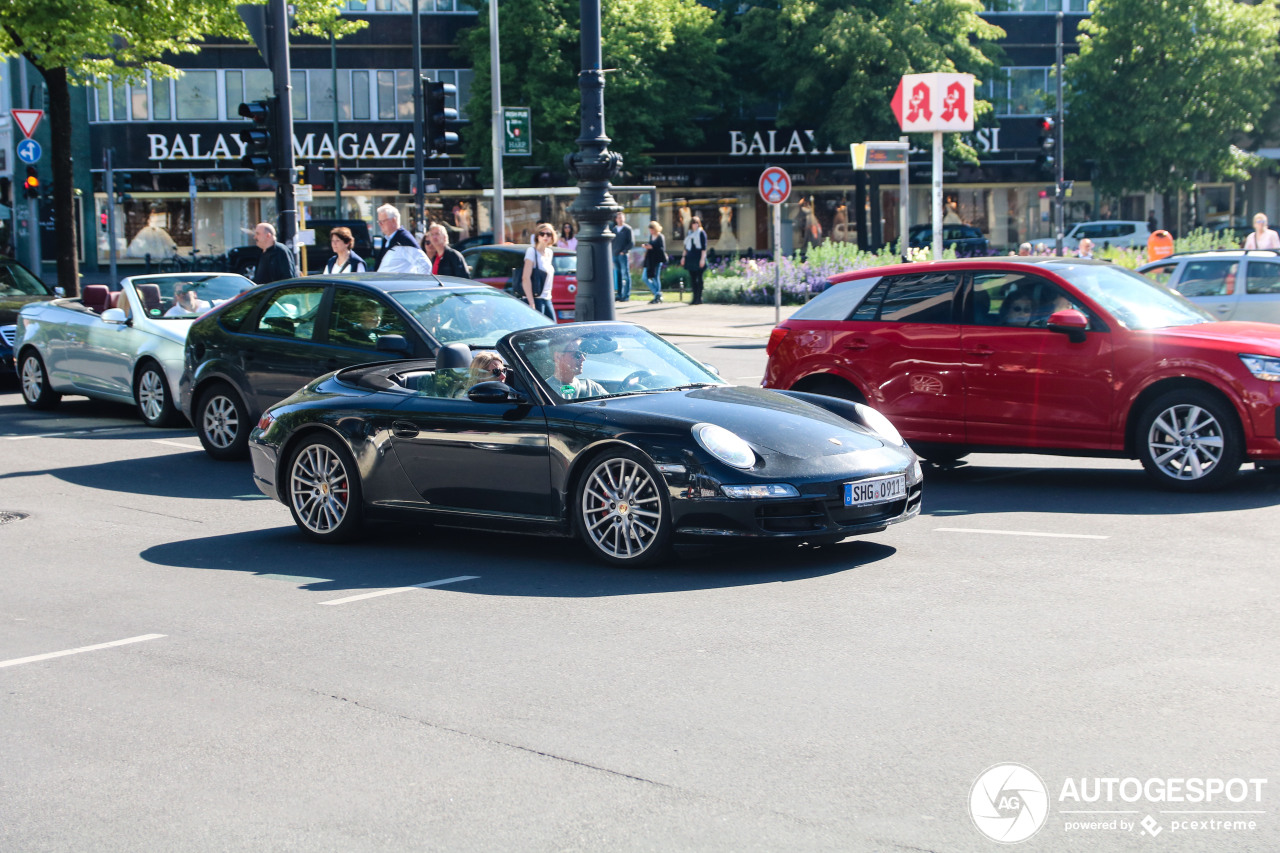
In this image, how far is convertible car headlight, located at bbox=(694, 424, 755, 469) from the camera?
760 centimetres

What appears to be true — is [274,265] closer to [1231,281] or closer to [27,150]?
[1231,281]

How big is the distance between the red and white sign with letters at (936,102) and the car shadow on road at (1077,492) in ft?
46.8

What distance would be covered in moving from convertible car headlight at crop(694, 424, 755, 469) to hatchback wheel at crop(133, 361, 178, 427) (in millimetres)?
8649

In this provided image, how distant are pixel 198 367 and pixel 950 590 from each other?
7772mm

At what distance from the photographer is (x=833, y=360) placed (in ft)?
37.8

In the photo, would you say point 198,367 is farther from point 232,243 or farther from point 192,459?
point 232,243

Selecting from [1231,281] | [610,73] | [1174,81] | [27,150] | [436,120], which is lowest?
[1231,281]

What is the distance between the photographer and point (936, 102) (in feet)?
81.8

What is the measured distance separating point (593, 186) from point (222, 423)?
4309 mm

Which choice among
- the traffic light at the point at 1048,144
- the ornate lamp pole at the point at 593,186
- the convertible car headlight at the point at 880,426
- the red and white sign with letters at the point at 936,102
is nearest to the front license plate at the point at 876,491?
the convertible car headlight at the point at 880,426

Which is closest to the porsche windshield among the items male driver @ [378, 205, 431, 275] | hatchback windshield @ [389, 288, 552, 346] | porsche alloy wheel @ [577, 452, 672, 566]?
porsche alloy wheel @ [577, 452, 672, 566]

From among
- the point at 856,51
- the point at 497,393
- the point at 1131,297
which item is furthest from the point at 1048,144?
the point at 497,393

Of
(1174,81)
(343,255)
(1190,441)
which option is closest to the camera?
(1190,441)

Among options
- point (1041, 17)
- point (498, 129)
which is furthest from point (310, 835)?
point (1041, 17)
